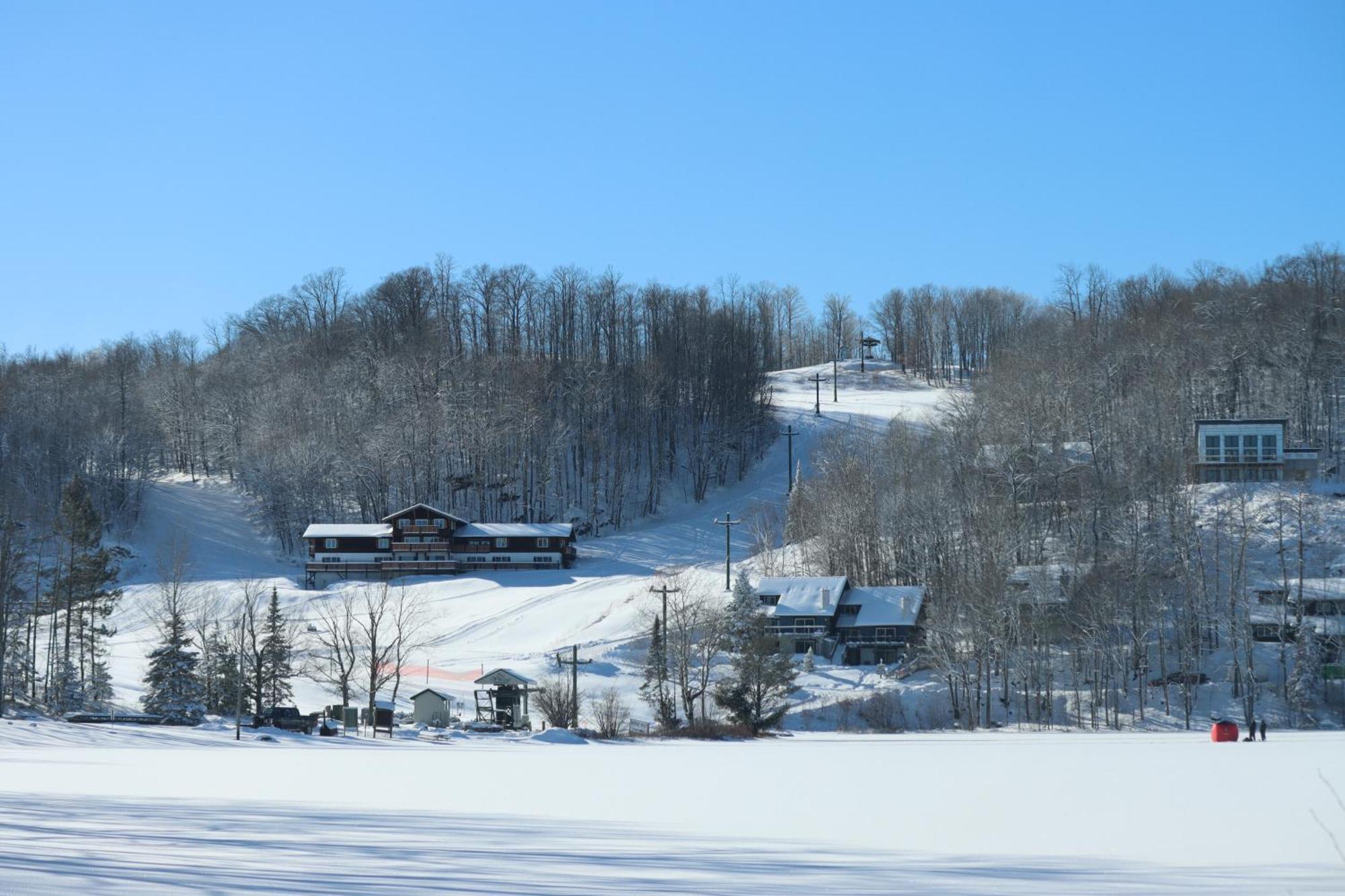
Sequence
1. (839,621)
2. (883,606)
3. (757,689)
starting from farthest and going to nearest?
(883,606)
(839,621)
(757,689)

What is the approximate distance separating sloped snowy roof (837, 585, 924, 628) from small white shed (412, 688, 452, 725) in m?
19.4

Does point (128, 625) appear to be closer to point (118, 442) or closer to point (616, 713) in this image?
point (118, 442)

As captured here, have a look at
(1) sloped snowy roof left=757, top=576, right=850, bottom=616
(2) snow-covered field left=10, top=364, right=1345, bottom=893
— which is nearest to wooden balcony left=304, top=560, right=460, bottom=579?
(1) sloped snowy roof left=757, top=576, right=850, bottom=616

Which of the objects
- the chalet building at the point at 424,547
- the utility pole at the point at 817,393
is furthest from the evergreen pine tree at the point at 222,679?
the utility pole at the point at 817,393

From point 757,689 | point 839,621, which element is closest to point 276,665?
point 757,689

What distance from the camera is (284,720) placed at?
98.6 feet

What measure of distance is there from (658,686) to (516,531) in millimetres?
32384

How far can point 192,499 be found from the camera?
78.9 metres

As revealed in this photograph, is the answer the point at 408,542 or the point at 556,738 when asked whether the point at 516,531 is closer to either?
the point at 408,542

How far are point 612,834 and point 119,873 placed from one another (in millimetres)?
3364

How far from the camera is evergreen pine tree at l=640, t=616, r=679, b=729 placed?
34.2 m

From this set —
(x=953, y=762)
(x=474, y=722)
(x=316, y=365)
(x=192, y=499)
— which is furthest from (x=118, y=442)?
(x=953, y=762)

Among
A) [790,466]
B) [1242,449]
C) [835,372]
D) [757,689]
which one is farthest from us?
[835,372]

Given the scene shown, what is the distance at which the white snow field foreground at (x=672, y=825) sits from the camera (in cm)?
658
